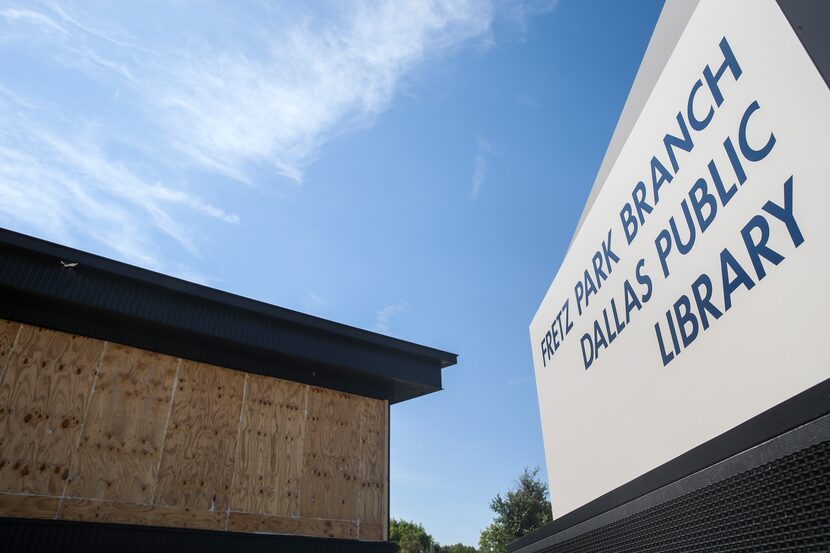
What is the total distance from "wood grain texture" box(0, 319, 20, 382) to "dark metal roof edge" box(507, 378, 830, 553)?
27.1ft

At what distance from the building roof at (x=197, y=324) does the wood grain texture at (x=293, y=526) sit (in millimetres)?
2325

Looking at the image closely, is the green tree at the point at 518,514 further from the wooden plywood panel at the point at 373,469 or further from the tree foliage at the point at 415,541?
the wooden plywood panel at the point at 373,469

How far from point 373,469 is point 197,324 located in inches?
161

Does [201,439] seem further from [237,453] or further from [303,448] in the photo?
[303,448]

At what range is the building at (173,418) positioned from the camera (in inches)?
295

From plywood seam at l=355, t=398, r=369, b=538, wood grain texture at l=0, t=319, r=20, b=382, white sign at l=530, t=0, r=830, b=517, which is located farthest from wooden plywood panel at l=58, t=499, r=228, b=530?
white sign at l=530, t=0, r=830, b=517

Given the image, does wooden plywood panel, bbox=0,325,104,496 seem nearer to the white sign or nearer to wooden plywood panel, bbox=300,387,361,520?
wooden plywood panel, bbox=300,387,361,520

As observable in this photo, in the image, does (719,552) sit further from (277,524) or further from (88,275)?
(88,275)

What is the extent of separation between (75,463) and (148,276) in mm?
2857

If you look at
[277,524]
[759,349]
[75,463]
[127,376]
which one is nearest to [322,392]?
[277,524]

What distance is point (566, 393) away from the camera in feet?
15.6

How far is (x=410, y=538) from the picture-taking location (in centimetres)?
5247

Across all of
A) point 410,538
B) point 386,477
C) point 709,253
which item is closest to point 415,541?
point 410,538

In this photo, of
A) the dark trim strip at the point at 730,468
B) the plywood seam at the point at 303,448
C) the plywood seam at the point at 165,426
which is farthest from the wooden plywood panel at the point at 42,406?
the dark trim strip at the point at 730,468
